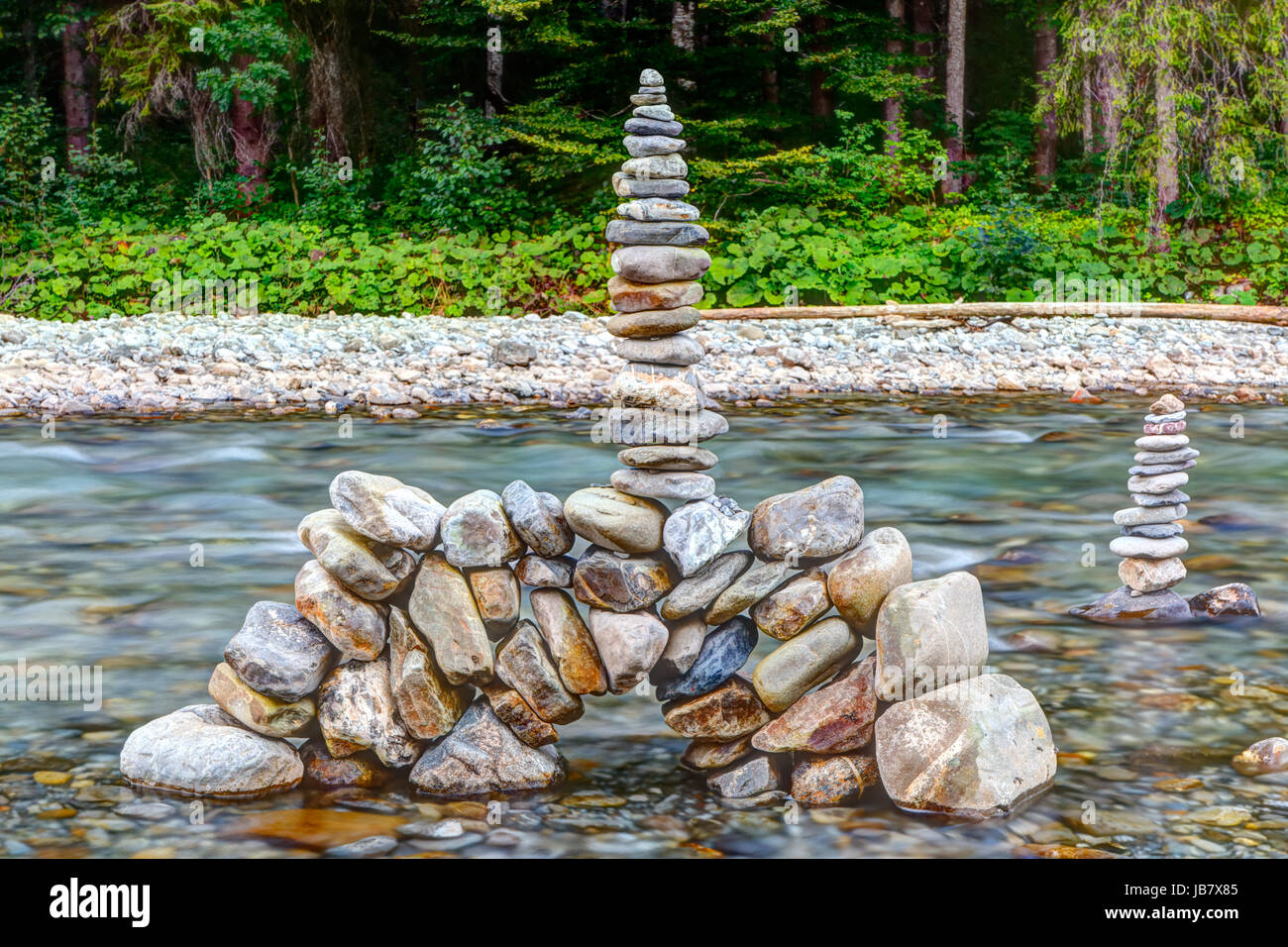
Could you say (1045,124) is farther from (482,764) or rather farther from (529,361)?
(482,764)

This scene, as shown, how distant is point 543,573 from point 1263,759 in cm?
278

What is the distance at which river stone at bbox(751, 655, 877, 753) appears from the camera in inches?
185

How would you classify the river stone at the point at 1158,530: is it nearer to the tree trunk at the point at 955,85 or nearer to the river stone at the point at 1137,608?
the river stone at the point at 1137,608

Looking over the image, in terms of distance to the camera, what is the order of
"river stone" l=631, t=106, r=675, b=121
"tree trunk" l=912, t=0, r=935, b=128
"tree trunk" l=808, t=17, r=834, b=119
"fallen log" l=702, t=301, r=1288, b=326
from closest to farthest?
"river stone" l=631, t=106, r=675, b=121
"fallen log" l=702, t=301, r=1288, b=326
"tree trunk" l=808, t=17, r=834, b=119
"tree trunk" l=912, t=0, r=935, b=128

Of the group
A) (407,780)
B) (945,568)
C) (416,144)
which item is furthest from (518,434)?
(416,144)

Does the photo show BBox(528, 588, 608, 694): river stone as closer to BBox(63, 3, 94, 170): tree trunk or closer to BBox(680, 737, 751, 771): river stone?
BBox(680, 737, 751, 771): river stone

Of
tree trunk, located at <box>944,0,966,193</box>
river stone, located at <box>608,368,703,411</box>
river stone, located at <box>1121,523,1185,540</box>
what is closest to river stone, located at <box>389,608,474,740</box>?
river stone, located at <box>608,368,703,411</box>

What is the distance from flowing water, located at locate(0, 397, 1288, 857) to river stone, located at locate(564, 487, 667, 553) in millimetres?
826

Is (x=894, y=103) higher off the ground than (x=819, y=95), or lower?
lower

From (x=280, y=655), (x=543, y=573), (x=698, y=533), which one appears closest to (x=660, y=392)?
(x=698, y=533)

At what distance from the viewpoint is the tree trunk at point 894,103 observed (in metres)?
20.8

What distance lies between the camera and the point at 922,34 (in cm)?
2216

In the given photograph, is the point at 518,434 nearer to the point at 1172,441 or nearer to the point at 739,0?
the point at 1172,441

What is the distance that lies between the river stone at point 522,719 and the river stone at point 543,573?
0.45 metres
